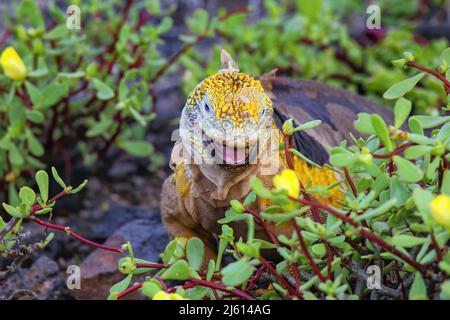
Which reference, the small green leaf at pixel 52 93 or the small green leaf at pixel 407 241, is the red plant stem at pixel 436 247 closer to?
the small green leaf at pixel 407 241

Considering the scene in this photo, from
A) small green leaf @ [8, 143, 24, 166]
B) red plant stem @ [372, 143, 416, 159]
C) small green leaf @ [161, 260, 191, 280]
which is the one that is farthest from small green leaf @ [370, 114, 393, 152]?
small green leaf @ [8, 143, 24, 166]

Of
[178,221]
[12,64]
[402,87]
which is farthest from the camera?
[12,64]

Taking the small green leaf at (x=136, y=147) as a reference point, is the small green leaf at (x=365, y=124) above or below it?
above

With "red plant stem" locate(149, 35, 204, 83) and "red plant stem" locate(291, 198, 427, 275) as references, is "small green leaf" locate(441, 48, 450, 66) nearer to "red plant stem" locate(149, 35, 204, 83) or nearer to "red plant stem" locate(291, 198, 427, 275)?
"red plant stem" locate(291, 198, 427, 275)

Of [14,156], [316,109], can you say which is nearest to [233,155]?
[316,109]

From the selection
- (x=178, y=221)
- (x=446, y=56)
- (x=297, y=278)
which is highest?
(x=446, y=56)

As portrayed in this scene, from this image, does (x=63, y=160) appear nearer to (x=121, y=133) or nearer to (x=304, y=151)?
(x=121, y=133)

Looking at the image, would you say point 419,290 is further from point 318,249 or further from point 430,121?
point 430,121

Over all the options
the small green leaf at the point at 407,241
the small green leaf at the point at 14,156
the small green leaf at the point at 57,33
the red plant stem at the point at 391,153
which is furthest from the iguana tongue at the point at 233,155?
the small green leaf at the point at 57,33
